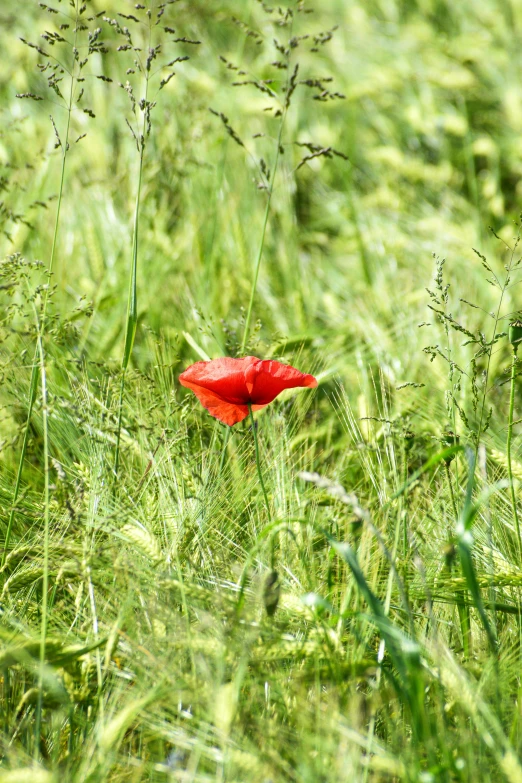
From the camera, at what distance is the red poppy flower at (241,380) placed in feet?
2.85

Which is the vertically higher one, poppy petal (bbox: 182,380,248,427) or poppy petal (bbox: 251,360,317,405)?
poppy petal (bbox: 251,360,317,405)

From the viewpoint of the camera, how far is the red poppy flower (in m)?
0.87

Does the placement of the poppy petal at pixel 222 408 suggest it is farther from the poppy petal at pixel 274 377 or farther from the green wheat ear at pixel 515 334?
the green wheat ear at pixel 515 334

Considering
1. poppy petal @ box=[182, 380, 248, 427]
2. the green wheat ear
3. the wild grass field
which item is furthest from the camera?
poppy petal @ box=[182, 380, 248, 427]

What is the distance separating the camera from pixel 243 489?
0.95 meters

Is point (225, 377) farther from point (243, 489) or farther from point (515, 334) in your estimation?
point (515, 334)

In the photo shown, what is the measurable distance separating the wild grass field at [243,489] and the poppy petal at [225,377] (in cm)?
8

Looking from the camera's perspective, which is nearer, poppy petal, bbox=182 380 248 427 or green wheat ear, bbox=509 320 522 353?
green wheat ear, bbox=509 320 522 353

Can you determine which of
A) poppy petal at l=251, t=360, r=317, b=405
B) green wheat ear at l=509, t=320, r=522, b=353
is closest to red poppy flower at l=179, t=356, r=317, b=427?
poppy petal at l=251, t=360, r=317, b=405

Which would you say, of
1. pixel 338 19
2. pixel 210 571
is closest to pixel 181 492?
pixel 210 571

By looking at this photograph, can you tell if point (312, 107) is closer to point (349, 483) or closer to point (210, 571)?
point (349, 483)

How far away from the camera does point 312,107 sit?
2658 millimetres

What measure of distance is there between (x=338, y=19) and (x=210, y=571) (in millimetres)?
2760

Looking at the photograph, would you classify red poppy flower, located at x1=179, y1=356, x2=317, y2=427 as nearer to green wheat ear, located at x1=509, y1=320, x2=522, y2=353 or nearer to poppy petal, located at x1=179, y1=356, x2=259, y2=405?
poppy petal, located at x1=179, y1=356, x2=259, y2=405
